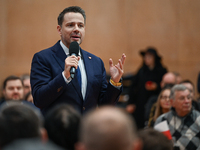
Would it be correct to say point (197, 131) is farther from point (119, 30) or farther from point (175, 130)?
point (119, 30)

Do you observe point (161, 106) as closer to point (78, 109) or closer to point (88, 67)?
point (88, 67)

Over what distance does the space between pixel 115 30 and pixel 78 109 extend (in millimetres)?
6308

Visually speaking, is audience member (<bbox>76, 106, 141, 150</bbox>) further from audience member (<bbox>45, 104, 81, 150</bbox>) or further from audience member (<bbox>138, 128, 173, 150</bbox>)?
audience member (<bbox>138, 128, 173, 150</bbox>)

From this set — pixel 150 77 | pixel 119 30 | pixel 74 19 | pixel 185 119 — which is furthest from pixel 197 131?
pixel 119 30

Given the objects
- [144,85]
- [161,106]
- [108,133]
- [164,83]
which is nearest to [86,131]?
[108,133]

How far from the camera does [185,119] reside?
4.30m

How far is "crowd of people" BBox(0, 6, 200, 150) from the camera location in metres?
1.49

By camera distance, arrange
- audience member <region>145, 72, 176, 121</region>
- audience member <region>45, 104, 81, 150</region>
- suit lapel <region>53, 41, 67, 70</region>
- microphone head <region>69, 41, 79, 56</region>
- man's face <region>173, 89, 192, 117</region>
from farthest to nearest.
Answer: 1. audience member <region>145, 72, 176, 121</region>
2. man's face <region>173, 89, 192, 117</region>
3. suit lapel <region>53, 41, 67, 70</region>
4. microphone head <region>69, 41, 79, 56</region>
5. audience member <region>45, 104, 81, 150</region>

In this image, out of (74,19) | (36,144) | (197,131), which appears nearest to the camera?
(36,144)

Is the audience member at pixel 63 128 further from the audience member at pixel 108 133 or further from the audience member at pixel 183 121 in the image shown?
the audience member at pixel 183 121

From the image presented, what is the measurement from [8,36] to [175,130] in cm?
559

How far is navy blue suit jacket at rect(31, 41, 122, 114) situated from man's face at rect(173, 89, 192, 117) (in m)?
1.66

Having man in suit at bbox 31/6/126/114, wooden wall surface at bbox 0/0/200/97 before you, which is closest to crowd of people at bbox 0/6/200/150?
man in suit at bbox 31/6/126/114

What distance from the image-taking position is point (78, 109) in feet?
9.53
